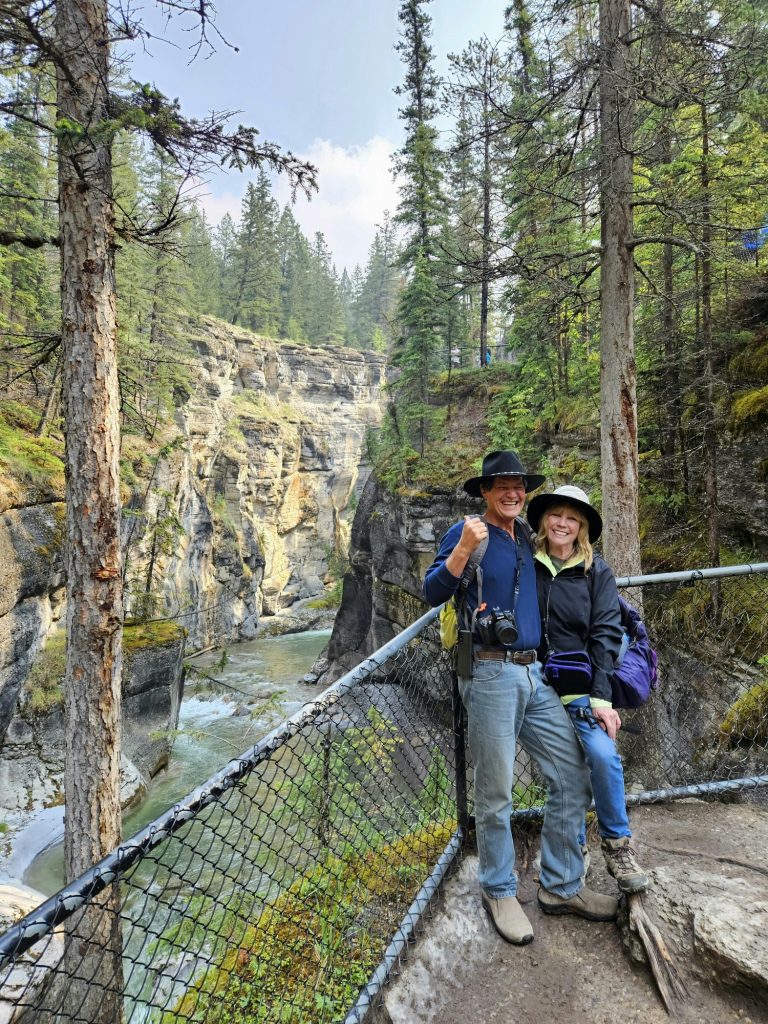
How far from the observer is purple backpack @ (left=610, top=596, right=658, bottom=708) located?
9.77ft

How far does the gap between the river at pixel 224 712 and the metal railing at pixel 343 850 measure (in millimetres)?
3310

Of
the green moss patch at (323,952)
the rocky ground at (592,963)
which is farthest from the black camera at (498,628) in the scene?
the green moss patch at (323,952)

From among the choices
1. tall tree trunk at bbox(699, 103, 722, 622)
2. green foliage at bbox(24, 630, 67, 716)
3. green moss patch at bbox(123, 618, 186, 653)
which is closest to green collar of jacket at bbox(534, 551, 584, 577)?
tall tree trunk at bbox(699, 103, 722, 622)

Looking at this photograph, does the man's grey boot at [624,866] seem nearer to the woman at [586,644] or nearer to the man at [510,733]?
the woman at [586,644]

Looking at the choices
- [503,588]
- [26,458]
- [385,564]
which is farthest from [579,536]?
[385,564]

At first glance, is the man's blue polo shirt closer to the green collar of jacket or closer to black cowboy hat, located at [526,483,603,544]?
the green collar of jacket

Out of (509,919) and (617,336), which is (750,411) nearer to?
(617,336)

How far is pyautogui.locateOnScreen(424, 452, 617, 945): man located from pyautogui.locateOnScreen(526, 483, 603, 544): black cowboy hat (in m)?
0.31

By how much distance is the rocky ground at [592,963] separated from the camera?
2363mm

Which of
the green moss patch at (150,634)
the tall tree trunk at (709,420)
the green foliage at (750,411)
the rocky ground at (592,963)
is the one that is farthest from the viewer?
the green moss patch at (150,634)

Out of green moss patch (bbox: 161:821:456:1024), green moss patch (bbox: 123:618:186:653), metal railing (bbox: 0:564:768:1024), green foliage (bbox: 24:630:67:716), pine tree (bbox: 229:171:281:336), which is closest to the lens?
metal railing (bbox: 0:564:768:1024)

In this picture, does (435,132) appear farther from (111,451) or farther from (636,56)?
(111,451)

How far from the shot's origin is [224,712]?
73.0 feet

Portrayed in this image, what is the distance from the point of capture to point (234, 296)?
1879 inches
